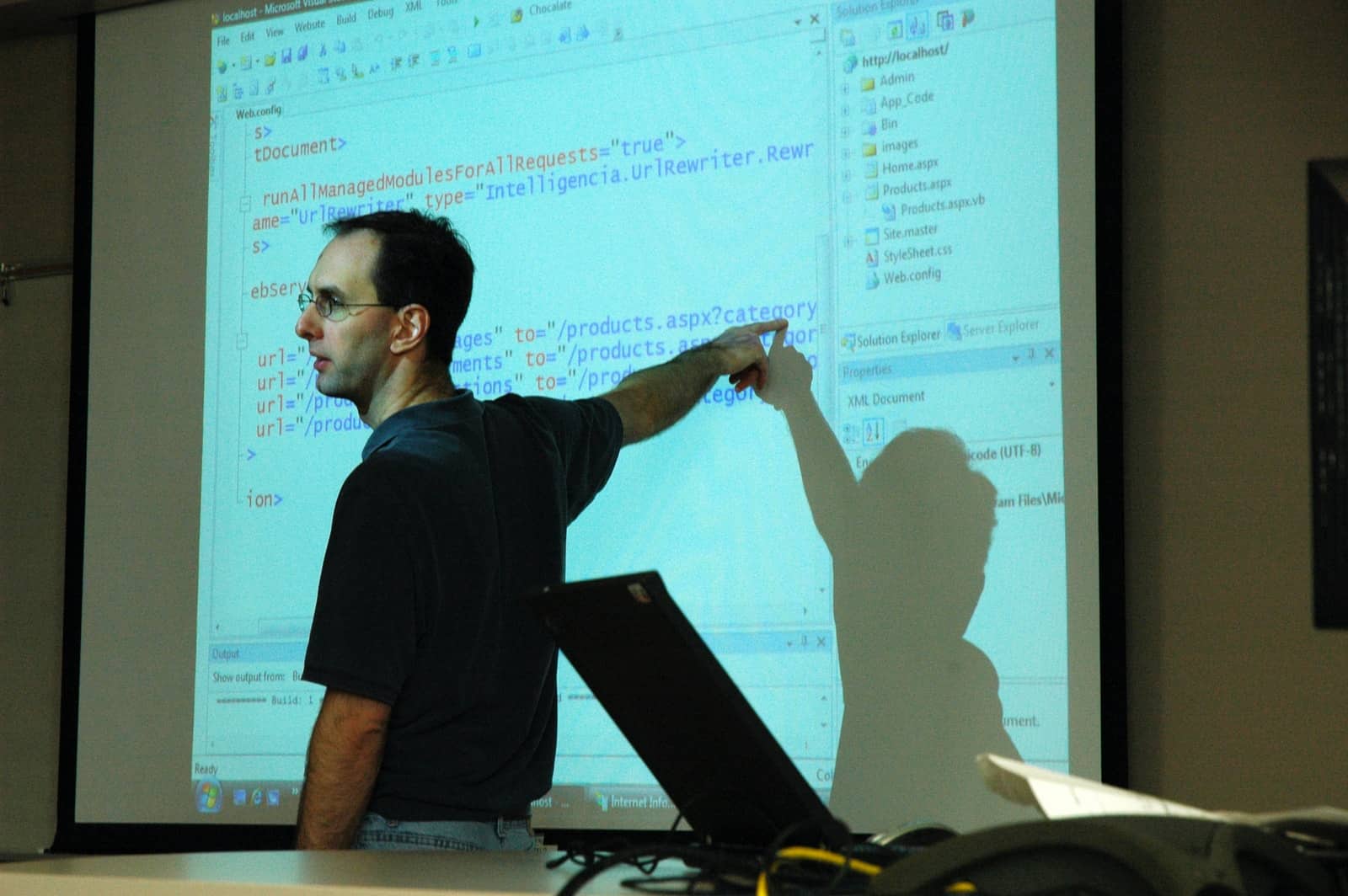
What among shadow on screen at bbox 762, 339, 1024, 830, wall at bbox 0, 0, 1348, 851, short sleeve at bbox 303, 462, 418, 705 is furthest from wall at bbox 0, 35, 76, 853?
wall at bbox 0, 0, 1348, 851

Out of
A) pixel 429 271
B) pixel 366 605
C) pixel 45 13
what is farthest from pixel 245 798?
pixel 45 13

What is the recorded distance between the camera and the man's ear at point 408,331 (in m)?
2.69

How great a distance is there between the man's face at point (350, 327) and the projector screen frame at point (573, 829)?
688 millimetres

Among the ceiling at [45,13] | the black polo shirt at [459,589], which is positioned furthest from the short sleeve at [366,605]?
the ceiling at [45,13]

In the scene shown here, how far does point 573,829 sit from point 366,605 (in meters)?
0.60

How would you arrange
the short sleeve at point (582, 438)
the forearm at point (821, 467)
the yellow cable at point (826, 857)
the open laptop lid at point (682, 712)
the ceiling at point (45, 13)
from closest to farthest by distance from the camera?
the yellow cable at point (826, 857), the open laptop lid at point (682, 712), the forearm at point (821, 467), the short sleeve at point (582, 438), the ceiling at point (45, 13)

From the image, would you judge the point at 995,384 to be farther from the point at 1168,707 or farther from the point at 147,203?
the point at 147,203

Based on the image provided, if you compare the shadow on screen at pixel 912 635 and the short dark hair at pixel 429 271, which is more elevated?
the short dark hair at pixel 429 271

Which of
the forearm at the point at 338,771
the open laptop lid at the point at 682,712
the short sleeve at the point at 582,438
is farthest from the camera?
the short sleeve at the point at 582,438

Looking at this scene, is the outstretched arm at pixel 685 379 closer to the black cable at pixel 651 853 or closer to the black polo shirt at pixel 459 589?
the black polo shirt at pixel 459 589

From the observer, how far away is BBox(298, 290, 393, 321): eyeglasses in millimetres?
2742

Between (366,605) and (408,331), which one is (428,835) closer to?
(366,605)

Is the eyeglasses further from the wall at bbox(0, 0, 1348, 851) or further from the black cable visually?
the black cable

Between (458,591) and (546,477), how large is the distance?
279 millimetres
